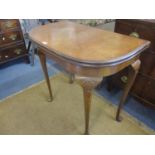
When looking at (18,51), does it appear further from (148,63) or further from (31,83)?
(148,63)

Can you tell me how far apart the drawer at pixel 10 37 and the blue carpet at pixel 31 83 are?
38 centimetres

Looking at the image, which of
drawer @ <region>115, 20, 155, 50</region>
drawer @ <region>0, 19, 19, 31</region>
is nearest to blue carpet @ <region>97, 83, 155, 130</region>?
drawer @ <region>115, 20, 155, 50</region>

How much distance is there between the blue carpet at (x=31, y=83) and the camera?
1.48 metres

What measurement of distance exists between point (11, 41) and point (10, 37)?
0.19ft

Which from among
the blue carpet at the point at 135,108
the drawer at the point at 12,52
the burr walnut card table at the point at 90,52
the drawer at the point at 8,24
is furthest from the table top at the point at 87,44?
the drawer at the point at 12,52

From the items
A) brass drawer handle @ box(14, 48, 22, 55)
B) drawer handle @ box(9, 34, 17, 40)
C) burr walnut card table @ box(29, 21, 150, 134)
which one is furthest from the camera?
brass drawer handle @ box(14, 48, 22, 55)

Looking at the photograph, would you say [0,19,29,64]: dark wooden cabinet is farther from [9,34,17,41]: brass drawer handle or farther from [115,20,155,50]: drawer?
[115,20,155,50]: drawer

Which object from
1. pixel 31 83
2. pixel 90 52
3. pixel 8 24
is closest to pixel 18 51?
pixel 8 24

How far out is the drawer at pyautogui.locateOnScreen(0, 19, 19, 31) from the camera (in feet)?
6.20

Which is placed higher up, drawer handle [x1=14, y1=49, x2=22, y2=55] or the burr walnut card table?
the burr walnut card table

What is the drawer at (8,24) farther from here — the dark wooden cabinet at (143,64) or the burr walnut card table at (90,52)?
the dark wooden cabinet at (143,64)

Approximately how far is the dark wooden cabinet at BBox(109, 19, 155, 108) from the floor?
140mm
